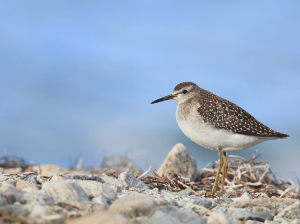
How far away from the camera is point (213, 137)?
7379 millimetres

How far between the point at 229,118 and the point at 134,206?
4126 mm

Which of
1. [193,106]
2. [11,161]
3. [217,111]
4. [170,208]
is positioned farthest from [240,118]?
[11,161]

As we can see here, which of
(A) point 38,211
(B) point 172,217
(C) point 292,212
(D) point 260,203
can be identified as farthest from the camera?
(D) point 260,203

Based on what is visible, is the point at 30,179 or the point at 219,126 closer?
the point at 30,179

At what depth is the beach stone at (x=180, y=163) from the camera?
29.7ft

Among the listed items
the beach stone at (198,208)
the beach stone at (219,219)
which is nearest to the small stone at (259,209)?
the beach stone at (198,208)

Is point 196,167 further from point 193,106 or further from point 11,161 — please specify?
point 11,161

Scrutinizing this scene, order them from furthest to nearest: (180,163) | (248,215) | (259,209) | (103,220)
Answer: (180,163)
(259,209)
(248,215)
(103,220)

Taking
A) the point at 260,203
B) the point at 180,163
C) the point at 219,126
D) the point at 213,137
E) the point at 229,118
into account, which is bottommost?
the point at 180,163

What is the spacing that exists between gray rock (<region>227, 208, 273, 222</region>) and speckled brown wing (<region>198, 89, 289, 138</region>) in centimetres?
270

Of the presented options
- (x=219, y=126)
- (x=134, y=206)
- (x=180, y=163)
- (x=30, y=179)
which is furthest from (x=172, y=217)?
(x=180, y=163)

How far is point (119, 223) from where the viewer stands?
3465mm

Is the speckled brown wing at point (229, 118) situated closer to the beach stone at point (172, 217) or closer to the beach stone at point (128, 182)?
the beach stone at point (128, 182)

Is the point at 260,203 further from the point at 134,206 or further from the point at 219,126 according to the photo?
the point at 134,206
